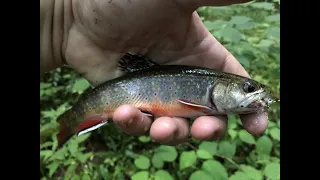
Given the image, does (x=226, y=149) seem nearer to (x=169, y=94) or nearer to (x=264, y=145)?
(x=264, y=145)

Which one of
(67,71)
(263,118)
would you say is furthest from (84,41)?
(67,71)

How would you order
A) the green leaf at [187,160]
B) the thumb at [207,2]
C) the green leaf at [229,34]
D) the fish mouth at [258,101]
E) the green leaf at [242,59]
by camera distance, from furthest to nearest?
the green leaf at [242,59] → the green leaf at [229,34] → the green leaf at [187,160] → the fish mouth at [258,101] → the thumb at [207,2]

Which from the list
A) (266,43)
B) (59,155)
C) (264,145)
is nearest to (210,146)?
(264,145)

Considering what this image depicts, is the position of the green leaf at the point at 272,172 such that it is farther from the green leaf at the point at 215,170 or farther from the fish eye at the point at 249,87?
the fish eye at the point at 249,87

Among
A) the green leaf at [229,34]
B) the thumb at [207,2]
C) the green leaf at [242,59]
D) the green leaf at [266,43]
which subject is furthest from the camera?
the green leaf at [266,43]

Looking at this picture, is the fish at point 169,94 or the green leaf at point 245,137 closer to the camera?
the fish at point 169,94

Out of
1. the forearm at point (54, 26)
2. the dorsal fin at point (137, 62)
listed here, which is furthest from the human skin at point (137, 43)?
the dorsal fin at point (137, 62)
